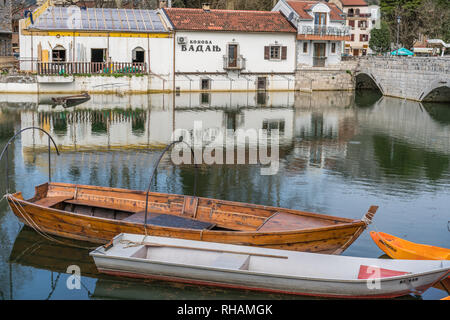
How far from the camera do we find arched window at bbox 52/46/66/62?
42.4 meters

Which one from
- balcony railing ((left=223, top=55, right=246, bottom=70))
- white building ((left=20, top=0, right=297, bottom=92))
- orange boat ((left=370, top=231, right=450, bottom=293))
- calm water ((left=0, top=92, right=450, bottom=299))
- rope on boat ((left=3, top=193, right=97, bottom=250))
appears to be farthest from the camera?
balcony railing ((left=223, top=55, right=246, bottom=70))

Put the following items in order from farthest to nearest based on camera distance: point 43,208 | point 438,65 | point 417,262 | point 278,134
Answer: point 438,65 → point 278,134 → point 43,208 → point 417,262

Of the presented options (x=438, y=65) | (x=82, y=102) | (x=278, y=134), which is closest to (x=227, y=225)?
(x=278, y=134)

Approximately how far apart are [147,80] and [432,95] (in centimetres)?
2056

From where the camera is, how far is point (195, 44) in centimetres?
4547

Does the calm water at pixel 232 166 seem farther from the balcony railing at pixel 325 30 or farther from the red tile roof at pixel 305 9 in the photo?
the red tile roof at pixel 305 9

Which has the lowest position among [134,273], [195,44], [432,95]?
[134,273]

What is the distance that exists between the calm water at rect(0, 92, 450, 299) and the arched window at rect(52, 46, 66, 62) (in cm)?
538

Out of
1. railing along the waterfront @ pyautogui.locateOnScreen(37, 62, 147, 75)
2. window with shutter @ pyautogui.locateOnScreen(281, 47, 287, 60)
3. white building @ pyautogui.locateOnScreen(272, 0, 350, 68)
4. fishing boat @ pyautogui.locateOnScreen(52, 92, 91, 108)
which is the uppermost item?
white building @ pyautogui.locateOnScreen(272, 0, 350, 68)

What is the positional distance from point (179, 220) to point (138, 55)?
110 ft

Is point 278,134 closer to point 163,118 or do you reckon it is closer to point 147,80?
point 163,118

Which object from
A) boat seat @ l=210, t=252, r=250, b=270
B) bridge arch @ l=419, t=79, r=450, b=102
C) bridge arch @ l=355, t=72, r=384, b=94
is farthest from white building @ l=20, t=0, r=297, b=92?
boat seat @ l=210, t=252, r=250, b=270

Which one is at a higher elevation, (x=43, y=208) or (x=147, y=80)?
(x=147, y=80)

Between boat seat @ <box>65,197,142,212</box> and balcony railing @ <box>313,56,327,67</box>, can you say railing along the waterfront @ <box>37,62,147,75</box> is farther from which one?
boat seat @ <box>65,197,142,212</box>
